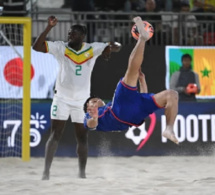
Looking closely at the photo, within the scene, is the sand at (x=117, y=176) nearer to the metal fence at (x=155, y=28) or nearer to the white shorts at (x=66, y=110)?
the white shorts at (x=66, y=110)

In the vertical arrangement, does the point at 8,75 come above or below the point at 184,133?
above

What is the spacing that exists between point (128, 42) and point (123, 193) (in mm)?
5646

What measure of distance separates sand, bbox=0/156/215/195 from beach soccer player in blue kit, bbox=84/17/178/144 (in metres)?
0.76

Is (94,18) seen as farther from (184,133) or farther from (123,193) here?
(123,193)

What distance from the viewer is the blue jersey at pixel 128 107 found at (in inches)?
334

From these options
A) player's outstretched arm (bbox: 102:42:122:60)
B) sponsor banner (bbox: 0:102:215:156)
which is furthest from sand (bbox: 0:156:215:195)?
player's outstretched arm (bbox: 102:42:122:60)

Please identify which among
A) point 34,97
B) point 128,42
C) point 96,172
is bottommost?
point 96,172

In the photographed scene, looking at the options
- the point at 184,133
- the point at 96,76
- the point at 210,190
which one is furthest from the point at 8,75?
the point at 210,190

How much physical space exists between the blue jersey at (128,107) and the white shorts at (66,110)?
3.72 ft

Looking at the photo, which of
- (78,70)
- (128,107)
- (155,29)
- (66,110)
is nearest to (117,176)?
(66,110)

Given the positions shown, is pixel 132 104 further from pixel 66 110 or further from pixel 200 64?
pixel 200 64

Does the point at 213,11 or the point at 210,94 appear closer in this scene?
the point at 210,94

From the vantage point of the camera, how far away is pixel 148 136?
1305cm

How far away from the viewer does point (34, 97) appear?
1290cm
